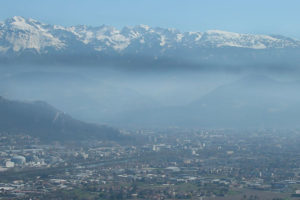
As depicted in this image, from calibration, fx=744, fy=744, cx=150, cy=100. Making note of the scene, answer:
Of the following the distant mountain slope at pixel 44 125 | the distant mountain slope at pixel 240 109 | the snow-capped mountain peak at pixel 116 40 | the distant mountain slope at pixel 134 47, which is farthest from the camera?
the snow-capped mountain peak at pixel 116 40

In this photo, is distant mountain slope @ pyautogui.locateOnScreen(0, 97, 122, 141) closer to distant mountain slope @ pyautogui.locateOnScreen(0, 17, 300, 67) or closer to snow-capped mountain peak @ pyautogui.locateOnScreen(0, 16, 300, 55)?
distant mountain slope @ pyautogui.locateOnScreen(0, 17, 300, 67)

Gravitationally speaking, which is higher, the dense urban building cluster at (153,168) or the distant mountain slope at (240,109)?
the distant mountain slope at (240,109)

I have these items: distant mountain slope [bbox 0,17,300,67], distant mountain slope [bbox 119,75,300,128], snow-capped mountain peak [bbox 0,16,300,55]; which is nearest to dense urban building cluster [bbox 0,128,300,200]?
distant mountain slope [bbox 119,75,300,128]

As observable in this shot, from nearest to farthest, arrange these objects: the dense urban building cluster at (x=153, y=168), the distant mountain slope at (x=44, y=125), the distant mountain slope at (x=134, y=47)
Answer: the dense urban building cluster at (x=153, y=168), the distant mountain slope at (x=44, y=125), the distant mountain slope at (x=134, y=47)

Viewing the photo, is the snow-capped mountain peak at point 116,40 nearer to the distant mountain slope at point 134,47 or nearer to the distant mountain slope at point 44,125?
the distant mountain slope at point 134,47

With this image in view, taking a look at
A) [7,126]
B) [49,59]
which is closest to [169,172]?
[7,126]

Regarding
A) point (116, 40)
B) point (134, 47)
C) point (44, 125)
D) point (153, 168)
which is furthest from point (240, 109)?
point (153, 168)

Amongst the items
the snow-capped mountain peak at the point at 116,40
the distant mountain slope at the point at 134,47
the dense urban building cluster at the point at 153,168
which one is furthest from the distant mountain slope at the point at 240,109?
the dense urban building cluster at the point at 153,168

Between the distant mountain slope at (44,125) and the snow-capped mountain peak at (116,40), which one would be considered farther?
the snow-capped mountain peak at (116,40)
